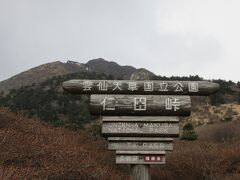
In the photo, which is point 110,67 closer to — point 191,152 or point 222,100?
point 222,100

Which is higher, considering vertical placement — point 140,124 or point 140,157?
point 140,124

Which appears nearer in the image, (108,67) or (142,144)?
(142,144)

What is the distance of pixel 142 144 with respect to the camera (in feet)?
23.8

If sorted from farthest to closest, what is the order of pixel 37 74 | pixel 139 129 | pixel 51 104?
pixel 37 74
pixel 51 104
pixel 139 129

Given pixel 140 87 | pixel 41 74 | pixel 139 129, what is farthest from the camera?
pixel 41 74

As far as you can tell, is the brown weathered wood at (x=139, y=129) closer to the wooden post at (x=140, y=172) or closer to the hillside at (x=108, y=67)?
the wooden post at (x=140, y=172)

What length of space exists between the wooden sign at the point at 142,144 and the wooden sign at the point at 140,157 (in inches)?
2.5

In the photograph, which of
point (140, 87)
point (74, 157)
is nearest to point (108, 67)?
point (74, 157)

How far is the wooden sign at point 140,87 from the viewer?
7.37 meters

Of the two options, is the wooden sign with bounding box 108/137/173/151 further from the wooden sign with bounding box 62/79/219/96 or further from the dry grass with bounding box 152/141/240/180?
the dry grass with bounding box 152/141/240/180

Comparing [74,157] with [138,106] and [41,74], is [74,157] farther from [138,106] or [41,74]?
[41,74]

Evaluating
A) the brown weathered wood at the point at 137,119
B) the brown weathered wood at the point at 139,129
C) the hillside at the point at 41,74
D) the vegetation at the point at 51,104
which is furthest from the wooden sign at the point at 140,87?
the hillside at the point at 41,74

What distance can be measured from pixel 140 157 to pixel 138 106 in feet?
2.64

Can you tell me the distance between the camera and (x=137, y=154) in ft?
23.7
